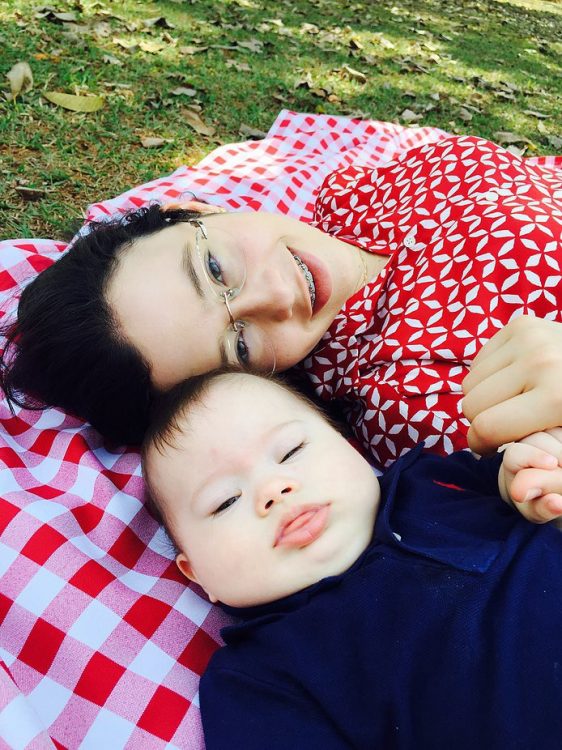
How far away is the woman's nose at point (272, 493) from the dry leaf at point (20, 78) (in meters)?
3.43

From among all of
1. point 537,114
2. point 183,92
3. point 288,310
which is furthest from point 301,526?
point 537,114

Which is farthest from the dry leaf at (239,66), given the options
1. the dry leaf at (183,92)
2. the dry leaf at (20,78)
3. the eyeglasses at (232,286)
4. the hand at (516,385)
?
the hand at (516,385)

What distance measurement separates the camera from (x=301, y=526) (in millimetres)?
1529

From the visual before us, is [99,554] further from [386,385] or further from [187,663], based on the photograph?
[386,385]

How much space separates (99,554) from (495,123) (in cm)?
497

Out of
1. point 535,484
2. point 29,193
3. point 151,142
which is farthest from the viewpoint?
point 151,142

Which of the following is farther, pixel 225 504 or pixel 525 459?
pixel 225 504

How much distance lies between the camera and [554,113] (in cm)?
587

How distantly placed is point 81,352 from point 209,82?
3.44 meters

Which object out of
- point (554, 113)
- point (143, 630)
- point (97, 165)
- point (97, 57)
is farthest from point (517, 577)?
point (554, 113)

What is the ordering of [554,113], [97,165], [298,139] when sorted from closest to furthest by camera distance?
1. [97,165]
2. [298,139]
3. [554,113]

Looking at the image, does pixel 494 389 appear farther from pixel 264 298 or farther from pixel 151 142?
pixel 151 142

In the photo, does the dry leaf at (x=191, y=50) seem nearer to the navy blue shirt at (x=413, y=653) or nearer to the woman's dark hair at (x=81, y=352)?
the woman's dark hair at (x=81, y=352)

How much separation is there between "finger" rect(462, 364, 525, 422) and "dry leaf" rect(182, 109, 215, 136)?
127 inches
